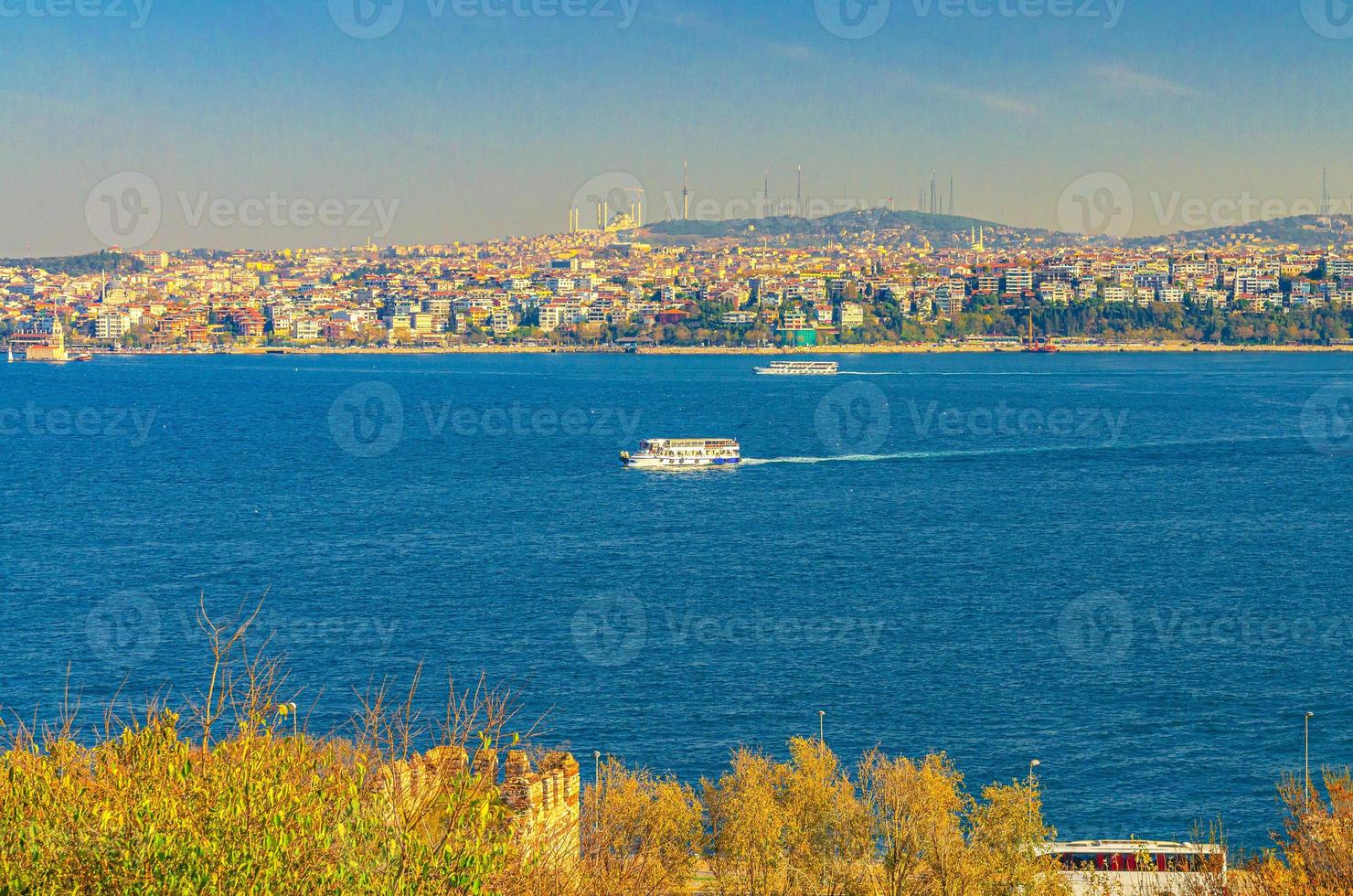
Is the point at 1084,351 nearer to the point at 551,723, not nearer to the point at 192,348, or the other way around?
the point at 192,348

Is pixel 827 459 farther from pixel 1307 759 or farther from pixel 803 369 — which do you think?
pixel 803 369

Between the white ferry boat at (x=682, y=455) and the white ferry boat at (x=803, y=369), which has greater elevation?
the white ferry boat at (x=682, y=455)

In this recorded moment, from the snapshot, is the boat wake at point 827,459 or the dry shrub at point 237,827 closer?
the dry shrub at point 237,827

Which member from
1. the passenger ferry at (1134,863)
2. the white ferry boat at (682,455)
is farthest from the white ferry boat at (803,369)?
the passenger ferry at (1134,863)

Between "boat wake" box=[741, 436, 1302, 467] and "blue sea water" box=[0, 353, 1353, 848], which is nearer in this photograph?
"blue sea water" box=[0, 353, 1353, 848]

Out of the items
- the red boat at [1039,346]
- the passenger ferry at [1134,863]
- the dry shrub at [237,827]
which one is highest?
the dry shrub at [237,827]

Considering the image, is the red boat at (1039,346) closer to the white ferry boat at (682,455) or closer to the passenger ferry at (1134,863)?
the white ferry boat at (682,455)

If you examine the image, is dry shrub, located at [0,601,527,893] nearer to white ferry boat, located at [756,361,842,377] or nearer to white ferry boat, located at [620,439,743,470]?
white ferry boat, located at [620,439,743,470]

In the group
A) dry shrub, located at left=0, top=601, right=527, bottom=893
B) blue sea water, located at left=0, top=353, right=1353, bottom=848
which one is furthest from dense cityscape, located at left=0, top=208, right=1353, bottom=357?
dry shrub, located at left=0, top=601, right=527, bottom=893
